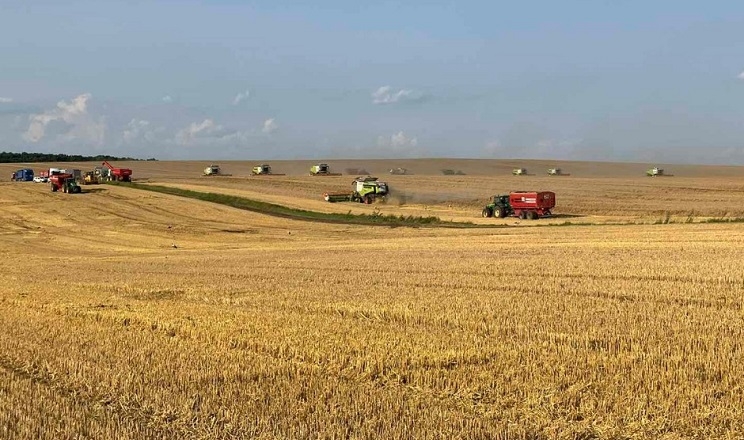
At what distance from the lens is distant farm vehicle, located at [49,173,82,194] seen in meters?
66.1

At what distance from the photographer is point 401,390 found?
7410mm

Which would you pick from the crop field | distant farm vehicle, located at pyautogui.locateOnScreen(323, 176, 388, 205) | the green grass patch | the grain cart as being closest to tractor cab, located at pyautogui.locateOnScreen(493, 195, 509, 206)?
the grain cart

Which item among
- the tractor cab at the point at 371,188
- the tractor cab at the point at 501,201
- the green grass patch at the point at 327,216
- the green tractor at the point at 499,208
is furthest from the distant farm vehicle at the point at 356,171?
the green tractor at the point at 499,208

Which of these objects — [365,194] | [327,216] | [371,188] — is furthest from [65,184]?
[371,188]

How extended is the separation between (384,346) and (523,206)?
43.2 m

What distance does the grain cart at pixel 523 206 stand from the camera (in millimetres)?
50500

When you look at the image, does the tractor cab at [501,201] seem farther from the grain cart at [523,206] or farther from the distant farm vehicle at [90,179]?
the distant farm vehicle at [90,179]

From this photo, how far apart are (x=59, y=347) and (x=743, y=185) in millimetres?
74359

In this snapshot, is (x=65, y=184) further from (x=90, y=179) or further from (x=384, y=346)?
(x=384, y=346)

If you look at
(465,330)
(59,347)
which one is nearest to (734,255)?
(465,330)

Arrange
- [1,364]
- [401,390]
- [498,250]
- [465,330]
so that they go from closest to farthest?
[401,390]
[1,364]
[465,330]
[498,250]

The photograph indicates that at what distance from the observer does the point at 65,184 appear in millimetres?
66625

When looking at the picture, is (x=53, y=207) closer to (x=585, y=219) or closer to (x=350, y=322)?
(x=585, y=219)

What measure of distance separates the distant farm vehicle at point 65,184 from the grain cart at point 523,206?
37.6 metres
